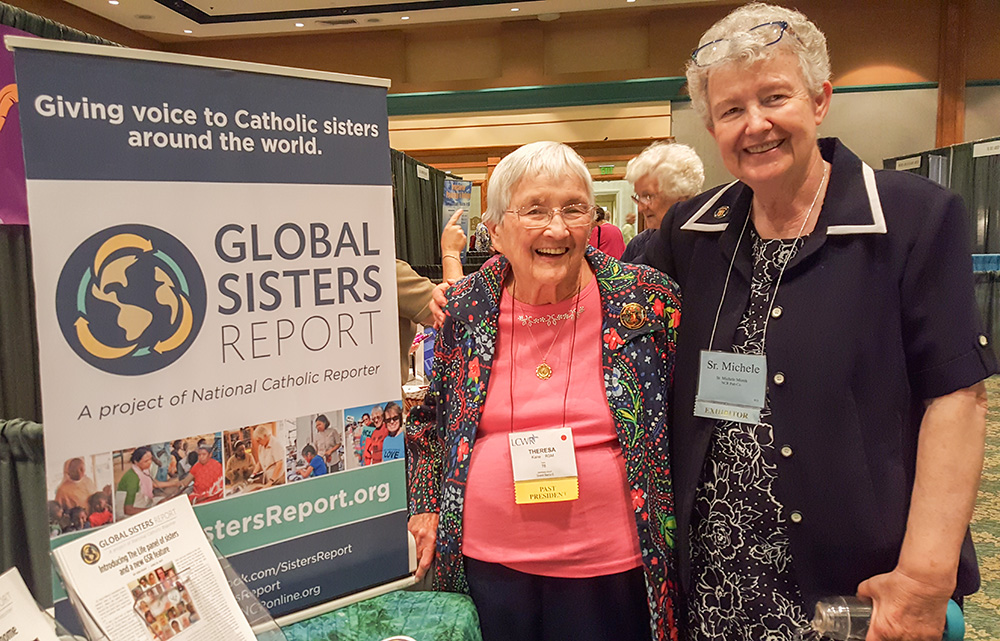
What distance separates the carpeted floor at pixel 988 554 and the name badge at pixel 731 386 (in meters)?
2.17

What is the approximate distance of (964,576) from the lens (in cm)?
130

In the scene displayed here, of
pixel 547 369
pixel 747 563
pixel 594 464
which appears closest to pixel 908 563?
pixel 747 563

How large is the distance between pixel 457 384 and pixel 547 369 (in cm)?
23

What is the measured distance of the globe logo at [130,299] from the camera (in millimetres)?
976

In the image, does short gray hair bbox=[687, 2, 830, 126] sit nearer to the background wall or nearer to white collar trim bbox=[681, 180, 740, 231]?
white collar trim bbox=[681, 180, 740, 231]

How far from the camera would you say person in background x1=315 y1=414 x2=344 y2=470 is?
3.92 feet

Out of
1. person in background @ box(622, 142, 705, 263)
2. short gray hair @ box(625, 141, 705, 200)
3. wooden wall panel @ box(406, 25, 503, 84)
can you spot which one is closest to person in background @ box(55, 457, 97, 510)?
person in background @ box(622, 142, 705, 263)

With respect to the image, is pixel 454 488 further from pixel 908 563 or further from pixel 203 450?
pixel 908 563

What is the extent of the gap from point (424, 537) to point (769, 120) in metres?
1.23

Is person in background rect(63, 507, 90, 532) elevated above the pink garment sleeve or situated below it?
below

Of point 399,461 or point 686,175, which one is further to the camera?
point 686,175

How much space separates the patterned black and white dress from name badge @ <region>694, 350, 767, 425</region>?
3cm

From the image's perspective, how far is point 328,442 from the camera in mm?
1207

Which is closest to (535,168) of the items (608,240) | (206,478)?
(206,478)
